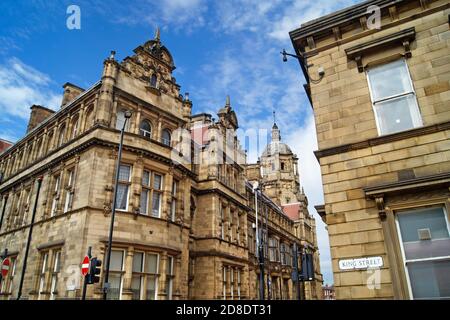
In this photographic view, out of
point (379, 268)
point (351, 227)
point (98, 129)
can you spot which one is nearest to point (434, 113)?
point (351, 227)

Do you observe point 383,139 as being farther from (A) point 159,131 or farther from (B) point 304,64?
(A) point 159,131

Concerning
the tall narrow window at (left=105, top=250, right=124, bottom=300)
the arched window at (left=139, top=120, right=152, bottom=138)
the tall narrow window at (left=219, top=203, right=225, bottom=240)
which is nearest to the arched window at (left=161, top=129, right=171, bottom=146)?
the arched window at (left=139, top=120, right=152, bottom=138)

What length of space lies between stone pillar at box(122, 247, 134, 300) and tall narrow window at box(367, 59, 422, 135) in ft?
43.5

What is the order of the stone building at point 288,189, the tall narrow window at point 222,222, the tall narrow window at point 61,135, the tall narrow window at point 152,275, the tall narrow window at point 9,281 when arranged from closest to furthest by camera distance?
the tall narrow window at point 152,275
the tall narrow window at point 9,281
the tall narrow window at point 61,135
the tall narrow window at point 222,222
the stone building at point 288,189

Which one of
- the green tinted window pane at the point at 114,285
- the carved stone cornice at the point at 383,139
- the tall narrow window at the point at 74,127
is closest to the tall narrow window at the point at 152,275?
the green tinted window pane at the point at 114,285

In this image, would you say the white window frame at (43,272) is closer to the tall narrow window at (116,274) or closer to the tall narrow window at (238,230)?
the tall narrow window at (116,274)

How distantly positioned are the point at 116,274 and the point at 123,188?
4.61 m

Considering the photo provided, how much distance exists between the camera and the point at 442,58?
834 centimetres

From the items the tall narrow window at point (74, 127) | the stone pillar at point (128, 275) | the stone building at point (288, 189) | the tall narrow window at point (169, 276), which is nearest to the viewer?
the stone pillar at point (128, 275)

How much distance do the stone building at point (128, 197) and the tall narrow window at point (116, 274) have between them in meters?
0.05

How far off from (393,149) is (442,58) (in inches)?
111

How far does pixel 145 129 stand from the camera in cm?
2047

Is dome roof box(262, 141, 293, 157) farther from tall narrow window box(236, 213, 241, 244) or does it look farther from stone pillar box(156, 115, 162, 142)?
stone pillar box(156, 115, 162, 142)

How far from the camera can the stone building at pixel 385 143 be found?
7258mm
